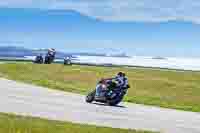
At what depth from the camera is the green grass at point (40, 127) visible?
746 inches

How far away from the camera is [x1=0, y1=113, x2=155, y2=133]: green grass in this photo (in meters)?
18.9

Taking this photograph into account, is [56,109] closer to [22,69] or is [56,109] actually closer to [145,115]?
[145,115]

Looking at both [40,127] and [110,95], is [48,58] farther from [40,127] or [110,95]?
[40,127]

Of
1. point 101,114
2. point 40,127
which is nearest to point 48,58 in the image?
point 101,114

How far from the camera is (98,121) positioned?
928 inches

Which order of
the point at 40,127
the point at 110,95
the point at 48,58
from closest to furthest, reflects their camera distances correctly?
the point at 40,127, the point at 110,95, the point at 48,58

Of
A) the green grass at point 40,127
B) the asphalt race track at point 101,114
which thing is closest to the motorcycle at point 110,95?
the asphalt race track at point 101,114

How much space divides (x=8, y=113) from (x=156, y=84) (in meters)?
44.4

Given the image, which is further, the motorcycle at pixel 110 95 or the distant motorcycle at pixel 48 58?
the distant motorcycle at pixel 48 58

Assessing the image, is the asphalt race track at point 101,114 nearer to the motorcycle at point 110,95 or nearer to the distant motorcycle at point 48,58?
the motorcycle at point 110,95

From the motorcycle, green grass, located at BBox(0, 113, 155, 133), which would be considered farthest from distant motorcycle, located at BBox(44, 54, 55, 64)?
green grass, located at BBox(0, 113, 155, 133)

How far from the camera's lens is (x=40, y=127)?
1977cm

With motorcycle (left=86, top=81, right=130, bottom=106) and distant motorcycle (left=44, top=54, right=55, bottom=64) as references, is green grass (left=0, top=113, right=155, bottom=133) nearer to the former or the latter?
motorcycle (left=86, top=81, right=130, bottom=106)

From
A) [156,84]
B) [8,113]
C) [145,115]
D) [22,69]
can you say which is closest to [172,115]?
[145,115]
